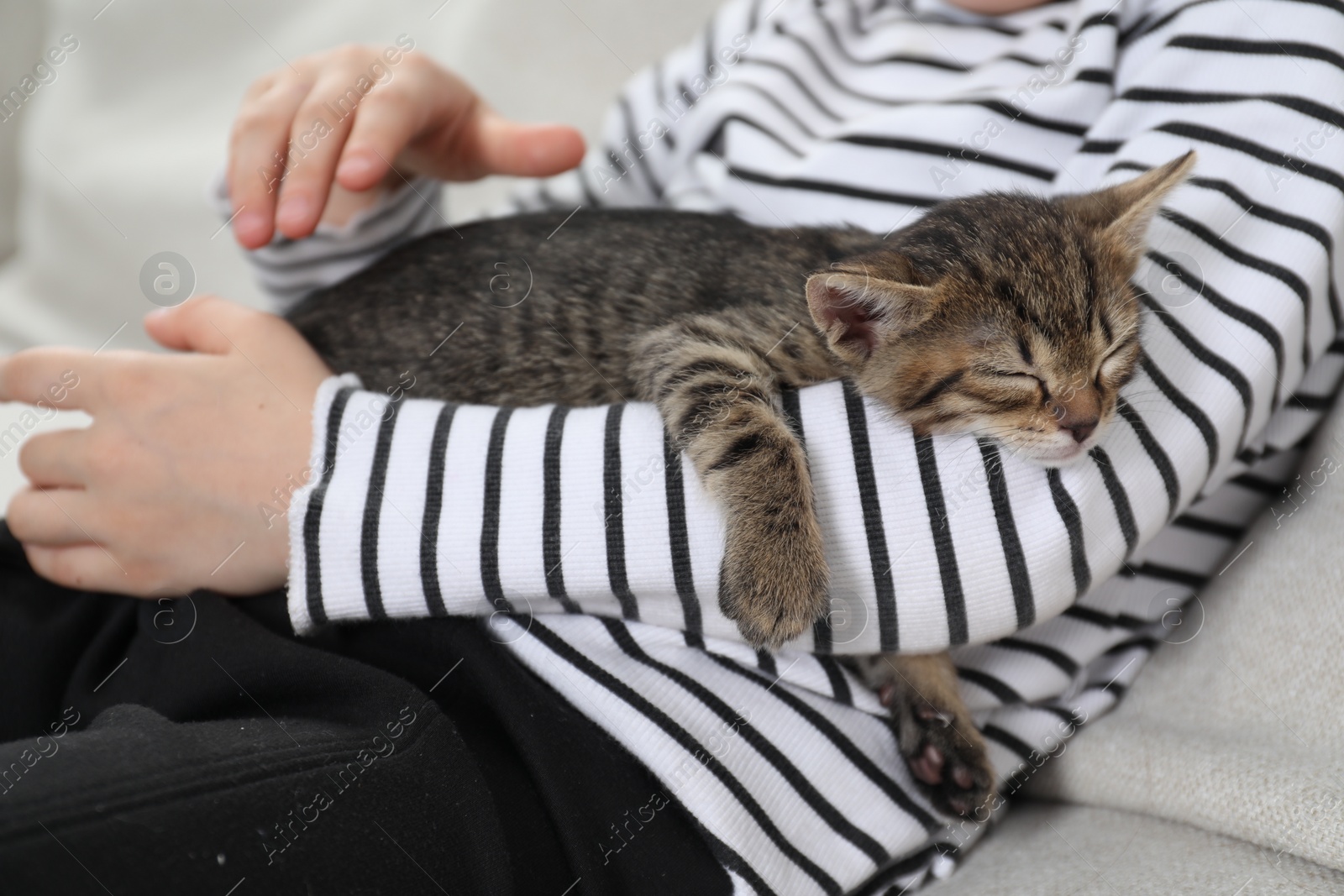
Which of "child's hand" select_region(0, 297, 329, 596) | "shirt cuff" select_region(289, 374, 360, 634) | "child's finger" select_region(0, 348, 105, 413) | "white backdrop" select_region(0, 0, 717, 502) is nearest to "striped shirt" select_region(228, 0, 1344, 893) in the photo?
"shirt cuff" select_region(289, 374, 360, 634)

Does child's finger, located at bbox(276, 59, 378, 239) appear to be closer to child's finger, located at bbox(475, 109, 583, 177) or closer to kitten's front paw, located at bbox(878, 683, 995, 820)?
child's finger, located at bbox(475, 109, 583, 177)

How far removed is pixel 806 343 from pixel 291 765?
0.69m

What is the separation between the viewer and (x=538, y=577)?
924mm

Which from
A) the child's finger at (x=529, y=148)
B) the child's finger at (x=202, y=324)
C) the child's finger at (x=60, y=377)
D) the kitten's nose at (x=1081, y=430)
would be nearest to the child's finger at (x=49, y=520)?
the child's finger at (x=60, y=377)

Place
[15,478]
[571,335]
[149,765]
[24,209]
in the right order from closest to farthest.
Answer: [149,765] → [571,335] → [15,478] → [24,209]

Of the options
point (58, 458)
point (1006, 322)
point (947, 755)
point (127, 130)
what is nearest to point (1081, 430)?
point (1006, 322)

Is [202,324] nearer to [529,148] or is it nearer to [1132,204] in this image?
[529,148]

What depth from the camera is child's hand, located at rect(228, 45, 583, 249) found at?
1175 millimetres

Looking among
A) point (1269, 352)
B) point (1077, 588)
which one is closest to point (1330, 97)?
point (1269, 352)

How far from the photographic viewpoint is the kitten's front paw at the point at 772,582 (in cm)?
86

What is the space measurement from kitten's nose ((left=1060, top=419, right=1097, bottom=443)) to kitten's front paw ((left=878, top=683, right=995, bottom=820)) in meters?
0.33

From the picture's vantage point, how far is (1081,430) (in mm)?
896

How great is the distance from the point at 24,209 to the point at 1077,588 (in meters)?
1.99

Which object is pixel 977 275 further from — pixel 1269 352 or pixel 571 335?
pixel 571 335
